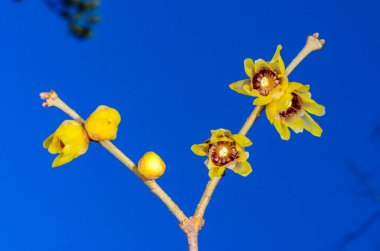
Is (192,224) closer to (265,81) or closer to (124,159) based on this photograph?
(124,159)

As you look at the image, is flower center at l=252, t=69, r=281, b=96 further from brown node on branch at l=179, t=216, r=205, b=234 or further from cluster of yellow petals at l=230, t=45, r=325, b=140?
brown node on branch at l=179, t=216, r=205, b=234

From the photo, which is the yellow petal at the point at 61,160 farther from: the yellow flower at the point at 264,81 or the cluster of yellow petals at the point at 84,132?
the yellow flower at the point at 264,81

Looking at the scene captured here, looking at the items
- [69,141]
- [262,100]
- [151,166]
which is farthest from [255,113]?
[69,141]

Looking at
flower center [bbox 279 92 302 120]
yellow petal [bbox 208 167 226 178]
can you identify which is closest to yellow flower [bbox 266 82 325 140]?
flower center [bbox 279 92 302 120]

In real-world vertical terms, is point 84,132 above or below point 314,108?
above

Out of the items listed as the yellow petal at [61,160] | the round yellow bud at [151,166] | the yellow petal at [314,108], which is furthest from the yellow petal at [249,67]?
the yellow petal at [61,160]

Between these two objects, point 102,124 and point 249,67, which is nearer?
point 102,124

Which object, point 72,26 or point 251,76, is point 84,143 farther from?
point 72,26
